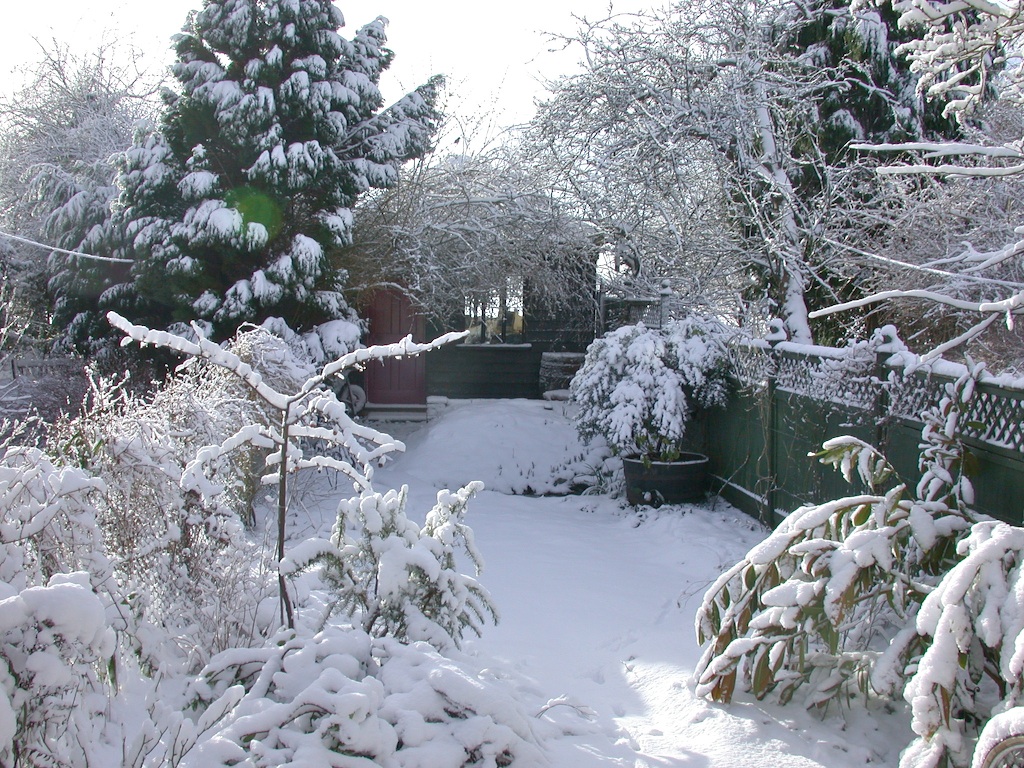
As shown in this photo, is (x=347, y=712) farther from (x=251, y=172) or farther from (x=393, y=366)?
(x=393, y=366)

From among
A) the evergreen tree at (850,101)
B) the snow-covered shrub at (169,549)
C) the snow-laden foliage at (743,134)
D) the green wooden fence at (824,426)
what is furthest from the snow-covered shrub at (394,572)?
the evergreen tree at (850,101)

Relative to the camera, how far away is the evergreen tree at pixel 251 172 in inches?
382

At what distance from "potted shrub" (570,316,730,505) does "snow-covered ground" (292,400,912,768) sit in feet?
1.11

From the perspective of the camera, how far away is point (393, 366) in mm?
14148

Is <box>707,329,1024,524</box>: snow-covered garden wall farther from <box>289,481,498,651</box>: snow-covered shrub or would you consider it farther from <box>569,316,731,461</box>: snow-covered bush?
<box>289,481,498,651</box>: snow-covered shrub

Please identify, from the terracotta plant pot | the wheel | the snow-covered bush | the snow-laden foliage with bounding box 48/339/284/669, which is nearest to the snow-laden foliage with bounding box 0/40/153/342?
the snow-covered bush

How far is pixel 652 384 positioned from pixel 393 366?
291 inches

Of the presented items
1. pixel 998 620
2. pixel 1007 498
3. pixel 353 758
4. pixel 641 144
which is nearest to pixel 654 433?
pixel 641 144

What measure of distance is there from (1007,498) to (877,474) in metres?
0.51

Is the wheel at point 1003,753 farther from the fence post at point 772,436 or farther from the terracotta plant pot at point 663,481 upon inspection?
the terracotta plant pot at point 663,481

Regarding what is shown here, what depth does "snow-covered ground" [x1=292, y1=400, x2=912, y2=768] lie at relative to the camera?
119 inches

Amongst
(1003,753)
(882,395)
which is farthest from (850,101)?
(1003,753)

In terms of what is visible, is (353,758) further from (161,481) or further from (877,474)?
(877,474)

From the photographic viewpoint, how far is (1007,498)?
3.50 meters
